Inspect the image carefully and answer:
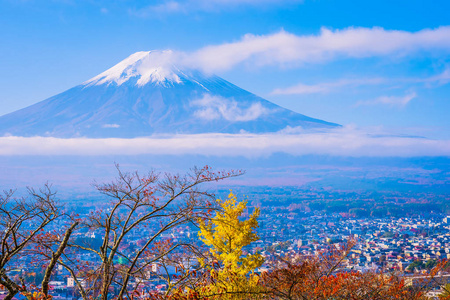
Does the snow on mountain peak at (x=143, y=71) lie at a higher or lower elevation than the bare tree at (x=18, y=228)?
higher

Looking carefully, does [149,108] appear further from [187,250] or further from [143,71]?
[187,250]

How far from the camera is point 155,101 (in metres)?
162

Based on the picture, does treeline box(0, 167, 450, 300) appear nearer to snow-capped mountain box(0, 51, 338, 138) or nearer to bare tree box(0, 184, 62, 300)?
bare tree box(0, 184, 62, 300)

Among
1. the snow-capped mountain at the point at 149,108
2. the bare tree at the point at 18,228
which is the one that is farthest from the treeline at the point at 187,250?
the snow-capped mountain at the point at 149,108

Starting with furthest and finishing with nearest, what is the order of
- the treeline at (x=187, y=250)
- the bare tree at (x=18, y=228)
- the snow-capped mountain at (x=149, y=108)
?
the snow-capped mountain at (x=149, y=108) → the treeline at (x=187, y=250) → the bare tree at (x=18, y=228)

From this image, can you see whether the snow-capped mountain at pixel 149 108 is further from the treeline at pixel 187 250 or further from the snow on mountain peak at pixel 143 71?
the treeline at pixel 187 250

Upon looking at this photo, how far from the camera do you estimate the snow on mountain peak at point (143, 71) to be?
6339 inches

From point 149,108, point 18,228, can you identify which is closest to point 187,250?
point 18,228

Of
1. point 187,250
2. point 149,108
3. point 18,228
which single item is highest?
point 149,108

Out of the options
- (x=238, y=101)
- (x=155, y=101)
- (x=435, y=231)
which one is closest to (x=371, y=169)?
(x=238, y=101)

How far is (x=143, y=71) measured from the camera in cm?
16288

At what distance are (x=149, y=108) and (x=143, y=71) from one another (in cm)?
1283

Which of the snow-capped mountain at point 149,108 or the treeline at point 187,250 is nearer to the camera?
the treeline at point 187,250

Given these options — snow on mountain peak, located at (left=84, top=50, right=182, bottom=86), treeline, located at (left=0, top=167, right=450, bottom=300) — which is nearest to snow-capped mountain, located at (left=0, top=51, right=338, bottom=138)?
snow on mountain peak, located at (left=84, top=50, right=182, bottom=86)
